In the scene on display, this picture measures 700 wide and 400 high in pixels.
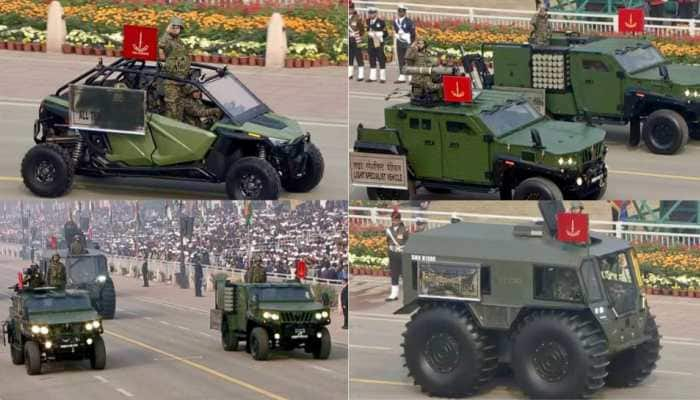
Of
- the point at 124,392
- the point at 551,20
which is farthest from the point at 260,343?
the point at 551,20

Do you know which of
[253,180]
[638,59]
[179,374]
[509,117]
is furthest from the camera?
[638,59]

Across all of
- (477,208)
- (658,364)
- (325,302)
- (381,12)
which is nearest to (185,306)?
(381,12)

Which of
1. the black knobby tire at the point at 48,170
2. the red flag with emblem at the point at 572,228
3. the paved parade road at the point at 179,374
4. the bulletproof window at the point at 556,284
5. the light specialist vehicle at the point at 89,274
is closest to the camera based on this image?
the bulletproof window at the point at 556,284

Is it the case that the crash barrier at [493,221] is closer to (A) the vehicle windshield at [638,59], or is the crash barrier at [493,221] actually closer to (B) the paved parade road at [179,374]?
(B) the paved parade road at [179,374]

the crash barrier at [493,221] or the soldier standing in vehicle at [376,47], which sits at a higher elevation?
the soldier standing in vehicle at [376,47]

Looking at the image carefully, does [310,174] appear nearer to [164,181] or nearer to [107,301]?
[164,181]

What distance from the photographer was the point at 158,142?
22656 millimetres

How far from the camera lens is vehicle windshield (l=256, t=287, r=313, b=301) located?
26.9 meters

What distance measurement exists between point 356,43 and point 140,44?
1067cm

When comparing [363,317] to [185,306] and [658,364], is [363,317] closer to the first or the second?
[658,364]

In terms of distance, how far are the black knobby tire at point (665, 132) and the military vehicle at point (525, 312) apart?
7984 mm

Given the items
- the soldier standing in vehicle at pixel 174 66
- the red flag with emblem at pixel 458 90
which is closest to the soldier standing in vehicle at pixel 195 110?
the soldier standing in vehicle at pixel 174 66

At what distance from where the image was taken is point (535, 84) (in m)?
27.5

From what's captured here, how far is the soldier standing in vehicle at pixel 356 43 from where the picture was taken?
33.6 m
